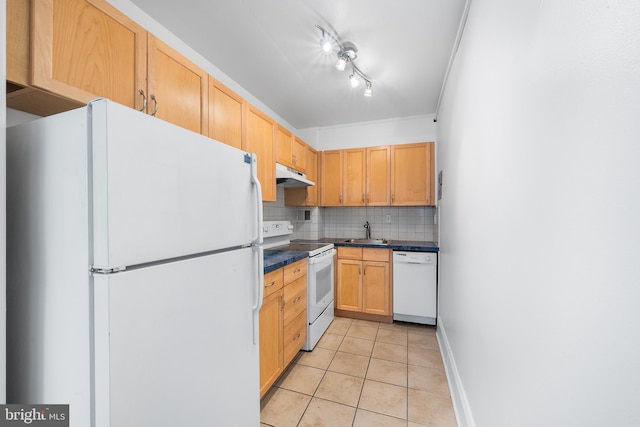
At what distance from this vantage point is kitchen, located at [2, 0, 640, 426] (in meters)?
0.44

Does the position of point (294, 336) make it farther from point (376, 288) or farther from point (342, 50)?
point (342, 50)

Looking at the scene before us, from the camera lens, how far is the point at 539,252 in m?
0.70

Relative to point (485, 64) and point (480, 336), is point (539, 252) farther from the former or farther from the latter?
point (485, 64)

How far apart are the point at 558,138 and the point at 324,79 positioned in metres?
2.13

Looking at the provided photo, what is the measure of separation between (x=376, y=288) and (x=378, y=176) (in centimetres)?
141

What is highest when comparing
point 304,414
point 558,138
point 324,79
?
point 324,79

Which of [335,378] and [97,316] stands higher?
[97,316]

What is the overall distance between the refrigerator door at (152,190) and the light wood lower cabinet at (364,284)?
2.18 m

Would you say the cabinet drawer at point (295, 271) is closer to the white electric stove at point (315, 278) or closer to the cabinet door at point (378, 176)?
the white electric stove at point (315, 278)

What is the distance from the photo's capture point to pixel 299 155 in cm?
305

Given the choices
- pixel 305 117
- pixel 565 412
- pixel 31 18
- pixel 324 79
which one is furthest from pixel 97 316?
pixel 305 117

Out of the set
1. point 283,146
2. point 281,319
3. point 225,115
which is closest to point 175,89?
point 225,115

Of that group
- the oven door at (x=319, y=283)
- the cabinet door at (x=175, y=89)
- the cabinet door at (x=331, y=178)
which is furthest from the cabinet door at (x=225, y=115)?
the cabinet door at (x=331, y=178)

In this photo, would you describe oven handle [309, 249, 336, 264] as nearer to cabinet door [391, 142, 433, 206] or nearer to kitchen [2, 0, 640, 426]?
cabinet door [391, 142, 433, 206]
